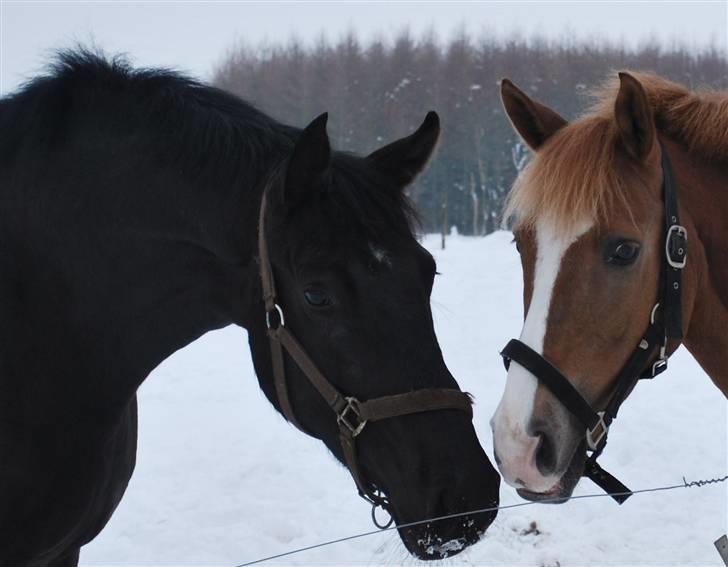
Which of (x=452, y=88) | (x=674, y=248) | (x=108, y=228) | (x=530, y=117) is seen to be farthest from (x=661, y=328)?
(x=452, y=88)

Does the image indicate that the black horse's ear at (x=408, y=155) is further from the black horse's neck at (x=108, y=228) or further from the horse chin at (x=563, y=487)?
the horse chin at (x=563, y=487)

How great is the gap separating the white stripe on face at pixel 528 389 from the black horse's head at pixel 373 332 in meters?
0.12

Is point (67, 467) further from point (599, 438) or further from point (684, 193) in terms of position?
point (684, 193)

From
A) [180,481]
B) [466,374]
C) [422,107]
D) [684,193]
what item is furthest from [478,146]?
[684,193]

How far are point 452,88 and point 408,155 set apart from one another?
43502 millimetres

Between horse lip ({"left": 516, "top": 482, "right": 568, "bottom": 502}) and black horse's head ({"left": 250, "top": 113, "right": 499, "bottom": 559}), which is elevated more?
black horse's head ({"left": 250, "top": 113, "right": 499, "bottom": 559})

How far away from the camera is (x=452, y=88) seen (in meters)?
44.0

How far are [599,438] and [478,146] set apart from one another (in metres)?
38.8

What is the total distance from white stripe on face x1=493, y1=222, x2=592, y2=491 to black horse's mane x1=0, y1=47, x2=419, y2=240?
1.35ft

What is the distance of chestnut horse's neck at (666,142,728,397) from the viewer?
2291 millimetres

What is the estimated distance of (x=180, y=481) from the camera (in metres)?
5.92

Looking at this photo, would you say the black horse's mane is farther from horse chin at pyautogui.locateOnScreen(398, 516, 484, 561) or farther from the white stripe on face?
horse chin at pyautogui.locateOnScreen(398, 516, 484, 561)

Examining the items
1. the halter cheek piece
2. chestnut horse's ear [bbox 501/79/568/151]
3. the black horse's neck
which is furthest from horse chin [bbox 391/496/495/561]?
chestnut horse's ear [bbox 501/79/568/151]

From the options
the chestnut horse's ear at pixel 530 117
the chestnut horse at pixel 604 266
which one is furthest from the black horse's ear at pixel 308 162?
the chestnut horse's ear at pixel 530 117
